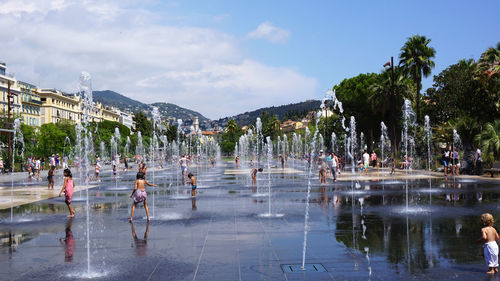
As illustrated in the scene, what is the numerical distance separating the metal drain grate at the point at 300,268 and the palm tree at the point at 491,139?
76.2 feet

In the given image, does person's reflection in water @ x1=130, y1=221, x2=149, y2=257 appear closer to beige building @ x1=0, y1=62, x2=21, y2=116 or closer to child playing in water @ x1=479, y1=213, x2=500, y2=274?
child playing in water @ x1=479, y1=213, x2=500, y2=274

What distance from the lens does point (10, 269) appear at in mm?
7246

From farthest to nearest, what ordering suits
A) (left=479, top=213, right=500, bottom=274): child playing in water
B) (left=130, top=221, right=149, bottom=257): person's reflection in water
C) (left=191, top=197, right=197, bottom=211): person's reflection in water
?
(left=191, top=197, right=197, bottom=211): person's reflection in water → (left=130, top=221, right=149, bottom=257): person's reflection in water → (left=479, top=213, right=500, bottom=274): child playing in water

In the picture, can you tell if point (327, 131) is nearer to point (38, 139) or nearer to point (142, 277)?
point (38, 139)

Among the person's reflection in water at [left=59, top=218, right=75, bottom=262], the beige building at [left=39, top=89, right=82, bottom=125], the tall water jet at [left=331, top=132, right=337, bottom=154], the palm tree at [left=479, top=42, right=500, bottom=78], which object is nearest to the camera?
the person's reflection in water at [left=59, top=218, right=75, bottom=262]

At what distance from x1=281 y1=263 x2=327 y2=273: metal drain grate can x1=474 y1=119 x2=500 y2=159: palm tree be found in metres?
23.2

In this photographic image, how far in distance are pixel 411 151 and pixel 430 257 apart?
35169 mm

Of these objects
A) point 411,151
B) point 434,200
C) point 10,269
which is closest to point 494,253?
point 10,269

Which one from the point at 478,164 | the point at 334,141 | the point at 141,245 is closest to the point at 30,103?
the point at 334,141

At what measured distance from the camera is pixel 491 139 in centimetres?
2639

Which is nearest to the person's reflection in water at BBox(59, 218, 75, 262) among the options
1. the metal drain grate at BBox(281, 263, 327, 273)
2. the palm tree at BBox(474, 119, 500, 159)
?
the metal drain grate at BBox(281, 263, 327, 273)

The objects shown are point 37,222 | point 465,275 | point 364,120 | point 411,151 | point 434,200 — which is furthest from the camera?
point 364,120

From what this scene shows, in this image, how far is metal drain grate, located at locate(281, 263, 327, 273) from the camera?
6883mm

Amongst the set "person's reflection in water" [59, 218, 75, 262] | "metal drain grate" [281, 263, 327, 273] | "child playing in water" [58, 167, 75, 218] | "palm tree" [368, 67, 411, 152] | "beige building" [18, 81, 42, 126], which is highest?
"beige building" [18, 81, 42, 126]
